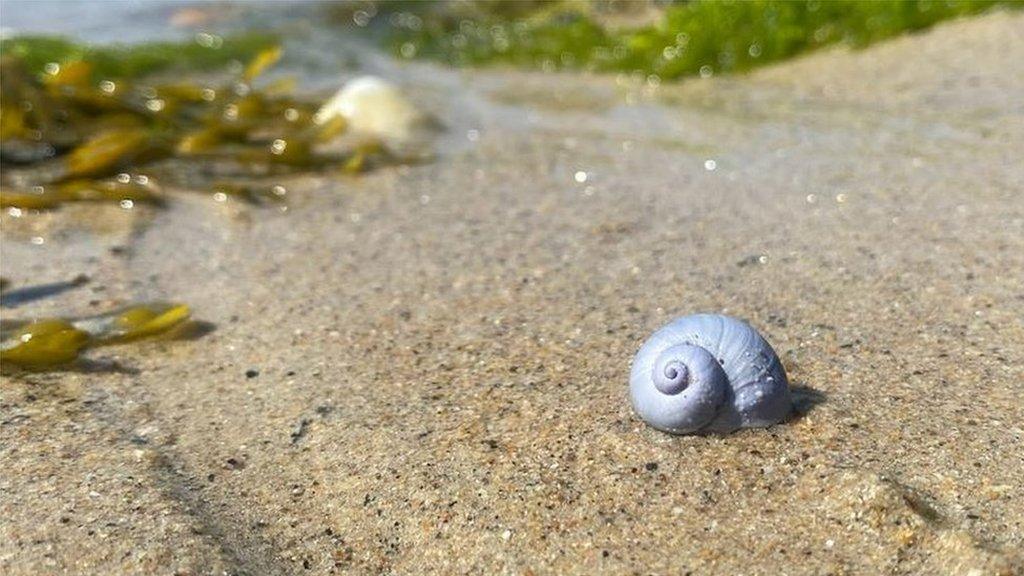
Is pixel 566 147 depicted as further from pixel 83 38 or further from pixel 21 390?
pixel 83 38

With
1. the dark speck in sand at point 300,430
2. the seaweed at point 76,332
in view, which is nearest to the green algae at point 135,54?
the seaweed at point 76,332

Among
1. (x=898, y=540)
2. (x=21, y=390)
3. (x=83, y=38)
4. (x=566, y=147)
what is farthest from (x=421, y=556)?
(x=83, y=38)

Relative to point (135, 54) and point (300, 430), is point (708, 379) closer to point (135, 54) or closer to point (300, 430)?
point (300, 430)

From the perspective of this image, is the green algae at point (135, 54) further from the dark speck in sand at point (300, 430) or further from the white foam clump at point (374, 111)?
the dark speck in sand at point (300, 430)

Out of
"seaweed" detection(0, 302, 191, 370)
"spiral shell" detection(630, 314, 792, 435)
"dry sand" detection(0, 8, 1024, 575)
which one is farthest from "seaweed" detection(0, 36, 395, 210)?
"spiral shell" detection(630, 314, 792, 435)

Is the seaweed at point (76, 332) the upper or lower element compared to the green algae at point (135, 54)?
upper

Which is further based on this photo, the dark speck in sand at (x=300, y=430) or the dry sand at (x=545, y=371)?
the dark speck in sand at (x=300, y=430)

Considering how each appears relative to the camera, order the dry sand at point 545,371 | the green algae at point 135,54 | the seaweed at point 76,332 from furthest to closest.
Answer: the green algae at point 135,54 → the seaweed at point 76,332 → the dry sand at point 545,371
